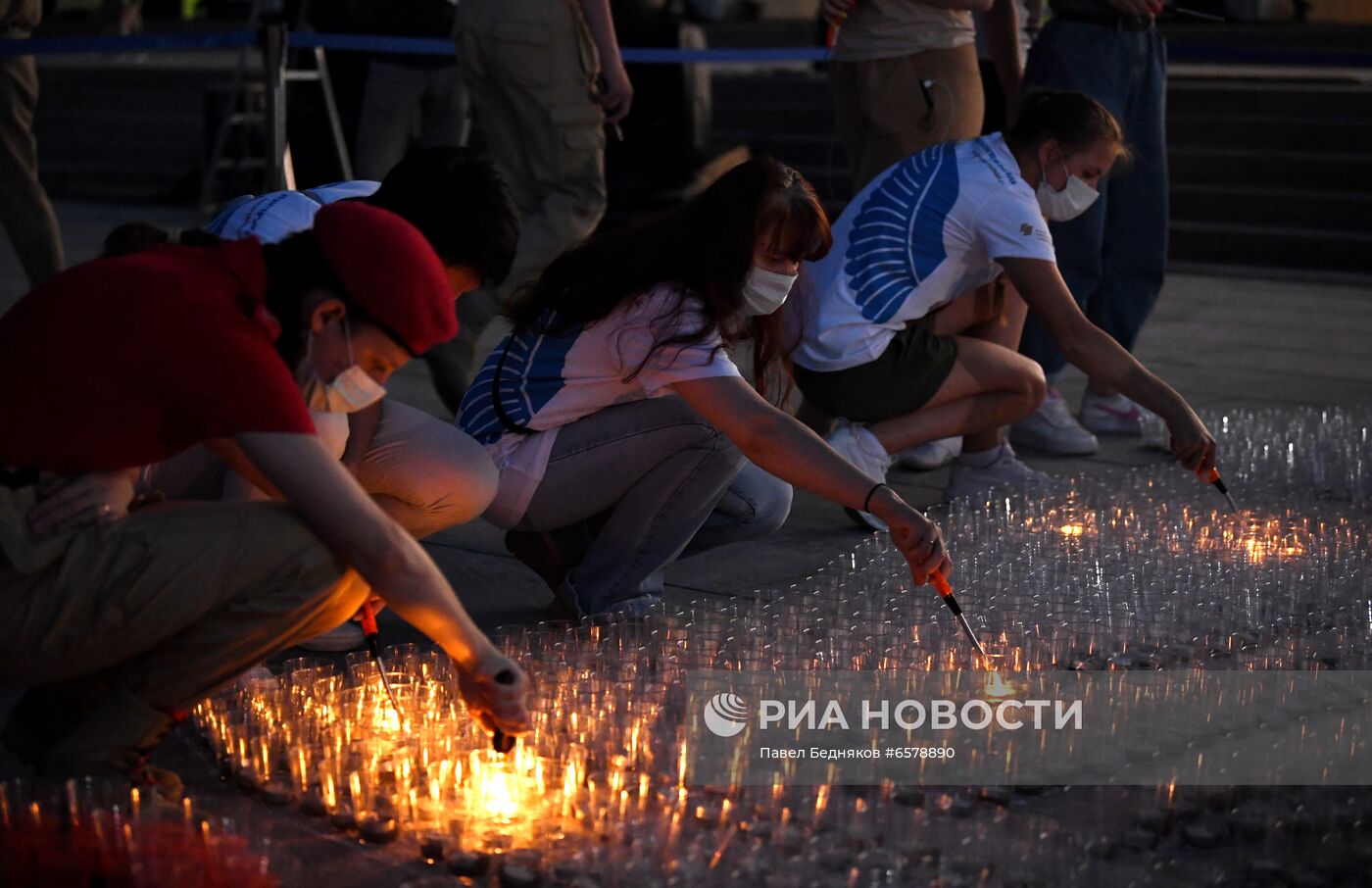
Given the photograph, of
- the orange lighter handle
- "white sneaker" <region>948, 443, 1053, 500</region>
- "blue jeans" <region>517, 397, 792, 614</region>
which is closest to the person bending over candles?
"white sneaker" <region>948, 443, 1053, 500</region>

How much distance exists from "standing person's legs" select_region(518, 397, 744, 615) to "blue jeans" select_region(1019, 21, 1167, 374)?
7.17ft

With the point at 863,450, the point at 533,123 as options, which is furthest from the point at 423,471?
the point at 533,123

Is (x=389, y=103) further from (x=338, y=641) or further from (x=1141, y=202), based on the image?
→ (x=338, y=641)

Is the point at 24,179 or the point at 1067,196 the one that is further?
the point at 24,179

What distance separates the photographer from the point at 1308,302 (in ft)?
27.2

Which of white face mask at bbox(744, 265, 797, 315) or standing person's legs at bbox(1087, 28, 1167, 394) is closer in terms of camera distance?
white face mask at bbox(744, 265, 797, 315)

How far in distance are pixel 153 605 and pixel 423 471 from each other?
3.09 ft

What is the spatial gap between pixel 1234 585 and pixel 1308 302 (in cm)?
521

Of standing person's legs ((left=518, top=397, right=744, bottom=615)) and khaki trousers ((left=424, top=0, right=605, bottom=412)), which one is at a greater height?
khaki trousers ((left=424, top=0, right=605, bottom=412))

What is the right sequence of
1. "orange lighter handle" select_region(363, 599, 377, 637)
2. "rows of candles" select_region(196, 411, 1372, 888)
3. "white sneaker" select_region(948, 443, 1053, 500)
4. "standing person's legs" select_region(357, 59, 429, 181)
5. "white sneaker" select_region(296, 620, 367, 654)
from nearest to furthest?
"rows of candles" select_region(196, 411, 1372, 888) < "orange lighter handle" select_region(363, 599, 377, 637) < "white sneaker" select_region(296, 620, 367, 654) < "white sneaker" select_region(948, 443, 1053, 500) < "standing person's legs" select_region(357, 59, 429, 181)

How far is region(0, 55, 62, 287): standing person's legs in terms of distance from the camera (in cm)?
595

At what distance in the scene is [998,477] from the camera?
4641mm

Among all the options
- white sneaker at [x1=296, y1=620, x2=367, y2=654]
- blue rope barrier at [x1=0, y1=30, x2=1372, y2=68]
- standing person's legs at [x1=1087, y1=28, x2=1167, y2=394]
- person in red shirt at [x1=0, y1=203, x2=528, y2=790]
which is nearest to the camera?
person in red shirt at [x1=0, y1=203, x2=528, y2=790]

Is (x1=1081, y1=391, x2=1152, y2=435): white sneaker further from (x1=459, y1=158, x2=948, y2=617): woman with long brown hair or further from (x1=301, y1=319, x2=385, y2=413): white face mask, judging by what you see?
(x1=301, y1=319, x2=385, y2=413): white face mask
